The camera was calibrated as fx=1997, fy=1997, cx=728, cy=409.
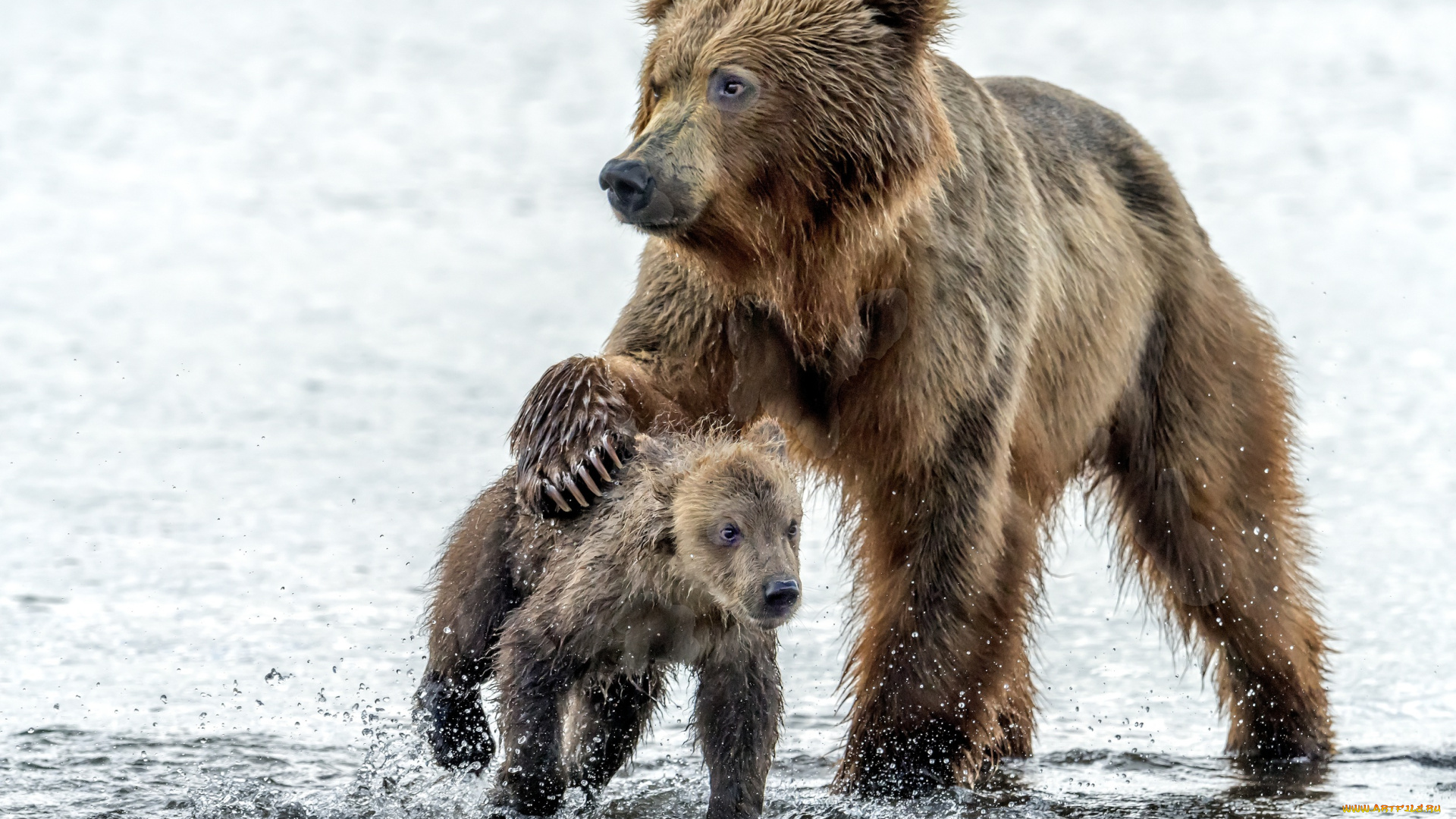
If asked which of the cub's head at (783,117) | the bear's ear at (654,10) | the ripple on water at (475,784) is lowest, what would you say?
the ripple on water at (475,784)

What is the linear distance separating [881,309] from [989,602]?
3.02 ft

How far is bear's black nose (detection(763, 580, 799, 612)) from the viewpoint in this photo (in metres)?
4.54

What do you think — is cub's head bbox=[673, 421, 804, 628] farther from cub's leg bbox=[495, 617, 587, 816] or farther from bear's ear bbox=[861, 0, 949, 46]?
bear's ear bbox=[861, 0, 949, 46]

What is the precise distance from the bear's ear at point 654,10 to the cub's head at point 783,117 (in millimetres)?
112

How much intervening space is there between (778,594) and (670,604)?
0.44 meters

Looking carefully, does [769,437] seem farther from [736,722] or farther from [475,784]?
[475,784]

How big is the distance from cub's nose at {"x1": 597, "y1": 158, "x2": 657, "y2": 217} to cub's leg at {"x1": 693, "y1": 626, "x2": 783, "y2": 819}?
42.9 inches

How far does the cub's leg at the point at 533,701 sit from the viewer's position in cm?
491

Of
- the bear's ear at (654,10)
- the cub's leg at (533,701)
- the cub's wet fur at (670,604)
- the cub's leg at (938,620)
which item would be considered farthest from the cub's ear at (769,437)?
the bear's ear at (654,10)

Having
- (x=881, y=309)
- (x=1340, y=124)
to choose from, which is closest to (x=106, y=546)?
Answer: (x=881, y=309)

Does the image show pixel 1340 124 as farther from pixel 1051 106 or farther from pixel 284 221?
pixel 1051 106

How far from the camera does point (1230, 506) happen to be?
663 cm

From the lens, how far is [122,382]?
9742 mm

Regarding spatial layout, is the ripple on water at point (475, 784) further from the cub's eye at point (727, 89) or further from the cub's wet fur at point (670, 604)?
the cub's eye at point (727, 89)
